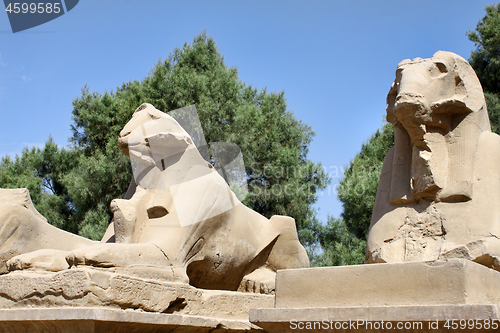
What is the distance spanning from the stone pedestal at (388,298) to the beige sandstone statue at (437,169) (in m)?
0.43

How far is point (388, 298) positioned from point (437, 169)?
103 cm

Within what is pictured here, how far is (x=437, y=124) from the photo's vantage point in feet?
11.3

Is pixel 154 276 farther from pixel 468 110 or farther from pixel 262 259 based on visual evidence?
pixel 468 110

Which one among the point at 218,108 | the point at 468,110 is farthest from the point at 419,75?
the point at 218,108

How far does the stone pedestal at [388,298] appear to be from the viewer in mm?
2455

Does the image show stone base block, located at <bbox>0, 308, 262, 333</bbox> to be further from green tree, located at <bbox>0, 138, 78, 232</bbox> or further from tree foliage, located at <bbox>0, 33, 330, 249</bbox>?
green tree, located at <bbox>0, 138, 78, 232</bbox>

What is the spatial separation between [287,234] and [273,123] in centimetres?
1042

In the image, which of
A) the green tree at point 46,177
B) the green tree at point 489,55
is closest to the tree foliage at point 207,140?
the green tree at point 46,177

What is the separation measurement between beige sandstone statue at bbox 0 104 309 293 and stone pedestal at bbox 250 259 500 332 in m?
1.10

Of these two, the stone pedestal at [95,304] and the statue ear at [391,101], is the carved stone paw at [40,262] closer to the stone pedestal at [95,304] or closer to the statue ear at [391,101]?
the stone pedestal at [95,304]

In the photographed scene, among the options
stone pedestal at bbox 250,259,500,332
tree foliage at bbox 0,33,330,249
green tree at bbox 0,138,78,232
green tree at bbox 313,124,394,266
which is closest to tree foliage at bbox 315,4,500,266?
green tree at bbox 313,124,394,266

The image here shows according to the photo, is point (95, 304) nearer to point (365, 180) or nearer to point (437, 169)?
point (437, 169)

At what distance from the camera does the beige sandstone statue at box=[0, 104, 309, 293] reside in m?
3.81

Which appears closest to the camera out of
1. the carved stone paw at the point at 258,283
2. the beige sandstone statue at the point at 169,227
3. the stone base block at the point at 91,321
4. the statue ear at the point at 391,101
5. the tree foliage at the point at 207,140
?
the stone base block at the point at 91,321
